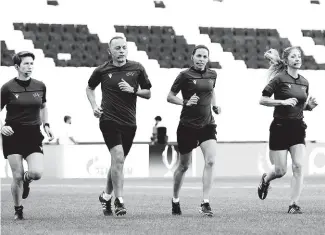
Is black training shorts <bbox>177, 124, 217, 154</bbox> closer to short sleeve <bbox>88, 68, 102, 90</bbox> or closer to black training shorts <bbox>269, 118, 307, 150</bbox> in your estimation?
black training shorts <bbox>269, 118, 307, 150</bbox>

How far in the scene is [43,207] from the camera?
47.3 ft

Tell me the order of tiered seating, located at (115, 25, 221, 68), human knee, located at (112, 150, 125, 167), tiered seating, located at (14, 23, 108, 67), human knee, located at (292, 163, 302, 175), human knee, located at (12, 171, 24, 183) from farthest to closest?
tiered seating, located at (115, 25, 221, 68) → tiered seating, located at (14, 23, 108, 67) → human knee, located at (292, 163, 302, 175) → human knee, located at (112, 150, 125, 167) → human knee, located at (12, 171, 24, 183)

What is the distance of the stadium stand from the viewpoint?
3219 centimetres

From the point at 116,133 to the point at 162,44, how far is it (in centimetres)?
2346

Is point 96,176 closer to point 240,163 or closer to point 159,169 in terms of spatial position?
point 159,169

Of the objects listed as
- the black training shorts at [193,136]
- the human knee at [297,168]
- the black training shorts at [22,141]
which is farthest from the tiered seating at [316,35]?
the black training shorts at [22,141]

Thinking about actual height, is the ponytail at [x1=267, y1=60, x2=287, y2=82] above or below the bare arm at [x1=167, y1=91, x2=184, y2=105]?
above

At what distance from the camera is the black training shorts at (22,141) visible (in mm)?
11375

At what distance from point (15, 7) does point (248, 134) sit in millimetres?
9440

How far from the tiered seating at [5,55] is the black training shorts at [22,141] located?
20.1m

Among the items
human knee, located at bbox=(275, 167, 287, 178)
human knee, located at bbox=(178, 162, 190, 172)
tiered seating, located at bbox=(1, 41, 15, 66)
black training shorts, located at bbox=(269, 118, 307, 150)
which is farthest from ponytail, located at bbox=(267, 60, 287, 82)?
tiered seating, located at bbox=(1, 41, 15, 66)

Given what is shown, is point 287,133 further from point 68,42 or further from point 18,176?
point 68,42

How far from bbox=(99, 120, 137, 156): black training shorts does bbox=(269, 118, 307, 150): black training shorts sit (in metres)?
1.96

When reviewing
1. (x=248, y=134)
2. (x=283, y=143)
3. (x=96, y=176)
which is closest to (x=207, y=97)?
(x=283, y=143)
